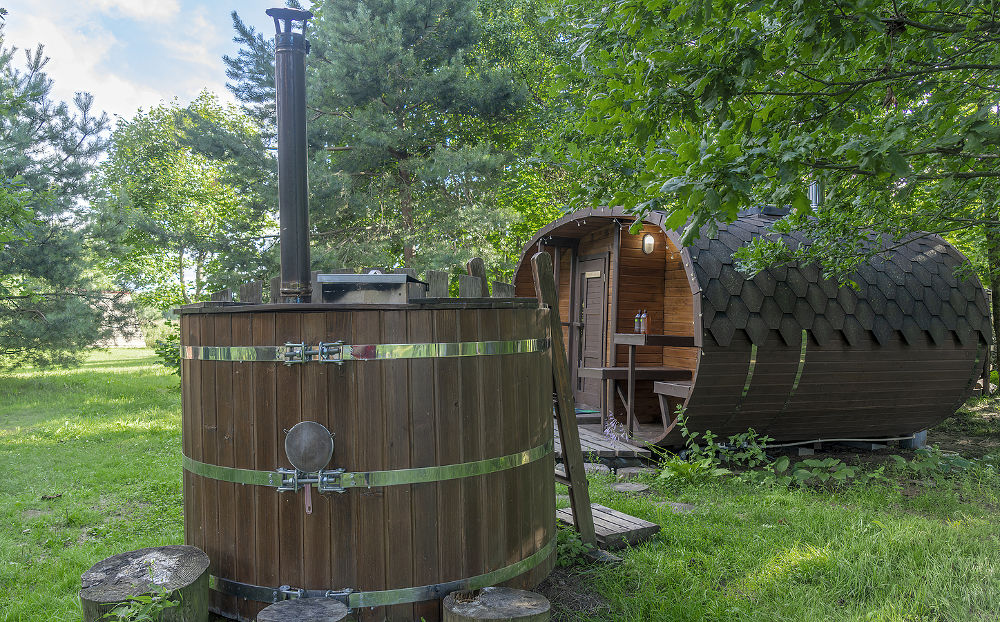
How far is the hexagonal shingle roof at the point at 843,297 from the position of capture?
6.38 m

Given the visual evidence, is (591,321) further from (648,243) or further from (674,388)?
(674,388)

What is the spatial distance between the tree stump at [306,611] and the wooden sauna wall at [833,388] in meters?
4.41

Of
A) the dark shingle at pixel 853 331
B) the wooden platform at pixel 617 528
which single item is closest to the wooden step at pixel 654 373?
the dark shingle at pixel 853 331

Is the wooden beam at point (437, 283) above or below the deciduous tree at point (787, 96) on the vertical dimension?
below

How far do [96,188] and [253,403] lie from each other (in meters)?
15.8

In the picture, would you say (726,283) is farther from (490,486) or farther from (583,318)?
(490,486)

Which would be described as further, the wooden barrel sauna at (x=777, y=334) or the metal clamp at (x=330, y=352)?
the wooden barrel sauna at (x=777, y=334)

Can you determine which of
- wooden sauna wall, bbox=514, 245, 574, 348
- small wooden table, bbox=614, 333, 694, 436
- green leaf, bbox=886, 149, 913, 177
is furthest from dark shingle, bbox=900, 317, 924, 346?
green leaf, bbox=886, 149, 913, 177

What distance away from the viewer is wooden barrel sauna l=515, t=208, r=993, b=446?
6.39 m

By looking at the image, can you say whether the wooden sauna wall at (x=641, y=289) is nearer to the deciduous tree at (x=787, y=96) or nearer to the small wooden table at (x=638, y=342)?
the small wooden table at (x=638, y=342)

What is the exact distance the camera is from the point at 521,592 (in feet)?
9.66

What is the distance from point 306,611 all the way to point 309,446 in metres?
0.68

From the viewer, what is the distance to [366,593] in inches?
114

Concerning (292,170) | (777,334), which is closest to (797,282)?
(777,334)
